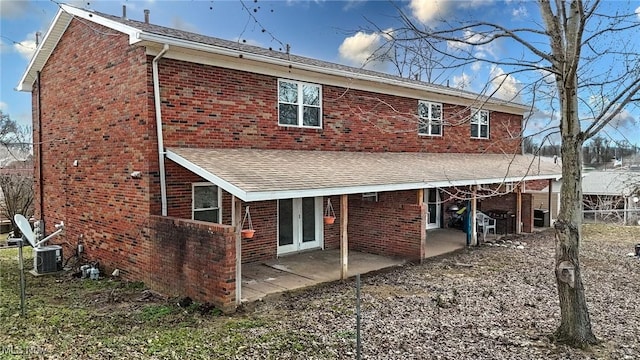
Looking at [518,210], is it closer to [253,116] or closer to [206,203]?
[253,116]

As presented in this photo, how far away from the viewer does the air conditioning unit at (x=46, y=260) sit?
10.4 m

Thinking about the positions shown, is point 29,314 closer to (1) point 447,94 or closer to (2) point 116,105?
(2) point 116,105

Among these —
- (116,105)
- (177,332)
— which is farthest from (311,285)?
(116,105)

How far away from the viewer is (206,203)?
10070mm

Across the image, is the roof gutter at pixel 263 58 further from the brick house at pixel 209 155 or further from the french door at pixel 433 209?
the french door at pixel 433 209

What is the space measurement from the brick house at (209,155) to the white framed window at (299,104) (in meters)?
0.03

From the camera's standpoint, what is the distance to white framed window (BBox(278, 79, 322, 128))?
11.2 m

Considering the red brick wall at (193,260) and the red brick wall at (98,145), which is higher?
the red brick wall at (98,145)

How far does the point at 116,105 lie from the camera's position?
9.78 meters

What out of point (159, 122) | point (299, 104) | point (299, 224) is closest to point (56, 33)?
point (159, 122)

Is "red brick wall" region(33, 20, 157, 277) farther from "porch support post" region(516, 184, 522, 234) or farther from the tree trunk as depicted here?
"porch support post" region(516, 184, 522, 234)

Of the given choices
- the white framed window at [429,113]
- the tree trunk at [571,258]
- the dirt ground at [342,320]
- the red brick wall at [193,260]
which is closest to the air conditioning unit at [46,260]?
the dirt ground at [342,320]

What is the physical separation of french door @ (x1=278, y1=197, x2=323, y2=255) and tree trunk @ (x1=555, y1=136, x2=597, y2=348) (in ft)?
23.6

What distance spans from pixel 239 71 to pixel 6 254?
382 inches
